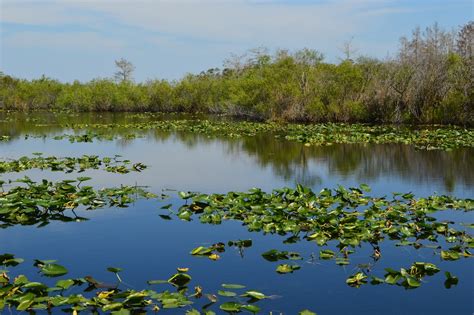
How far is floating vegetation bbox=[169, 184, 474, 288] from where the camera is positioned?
23.5 ft

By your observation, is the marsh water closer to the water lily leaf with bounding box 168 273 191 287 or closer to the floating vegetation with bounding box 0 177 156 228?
the water lily leaf with bounding box 168 273 191 287

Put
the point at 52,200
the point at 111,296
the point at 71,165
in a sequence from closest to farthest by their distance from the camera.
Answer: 1. the point at 111,296
2. the point at 52,200
3. the point at 71,165

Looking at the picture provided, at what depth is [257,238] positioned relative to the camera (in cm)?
817

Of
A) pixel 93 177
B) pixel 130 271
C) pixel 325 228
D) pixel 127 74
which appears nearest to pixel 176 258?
pixel 130 271

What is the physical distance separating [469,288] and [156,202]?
6.48 m

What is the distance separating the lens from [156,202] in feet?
35.4

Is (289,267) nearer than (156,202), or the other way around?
(289,267)

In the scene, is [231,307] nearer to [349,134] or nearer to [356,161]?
[356,161]

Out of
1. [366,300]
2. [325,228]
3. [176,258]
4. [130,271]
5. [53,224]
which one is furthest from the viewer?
[53,224]

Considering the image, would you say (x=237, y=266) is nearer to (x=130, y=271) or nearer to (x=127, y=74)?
(x=130, y=271)

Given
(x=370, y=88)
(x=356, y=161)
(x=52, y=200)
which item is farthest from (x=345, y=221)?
(x=370, y=88)

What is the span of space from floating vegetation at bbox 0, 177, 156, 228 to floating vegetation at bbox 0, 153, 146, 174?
2681 mm

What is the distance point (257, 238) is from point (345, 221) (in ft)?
4.83

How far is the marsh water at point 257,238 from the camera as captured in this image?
5.98m
